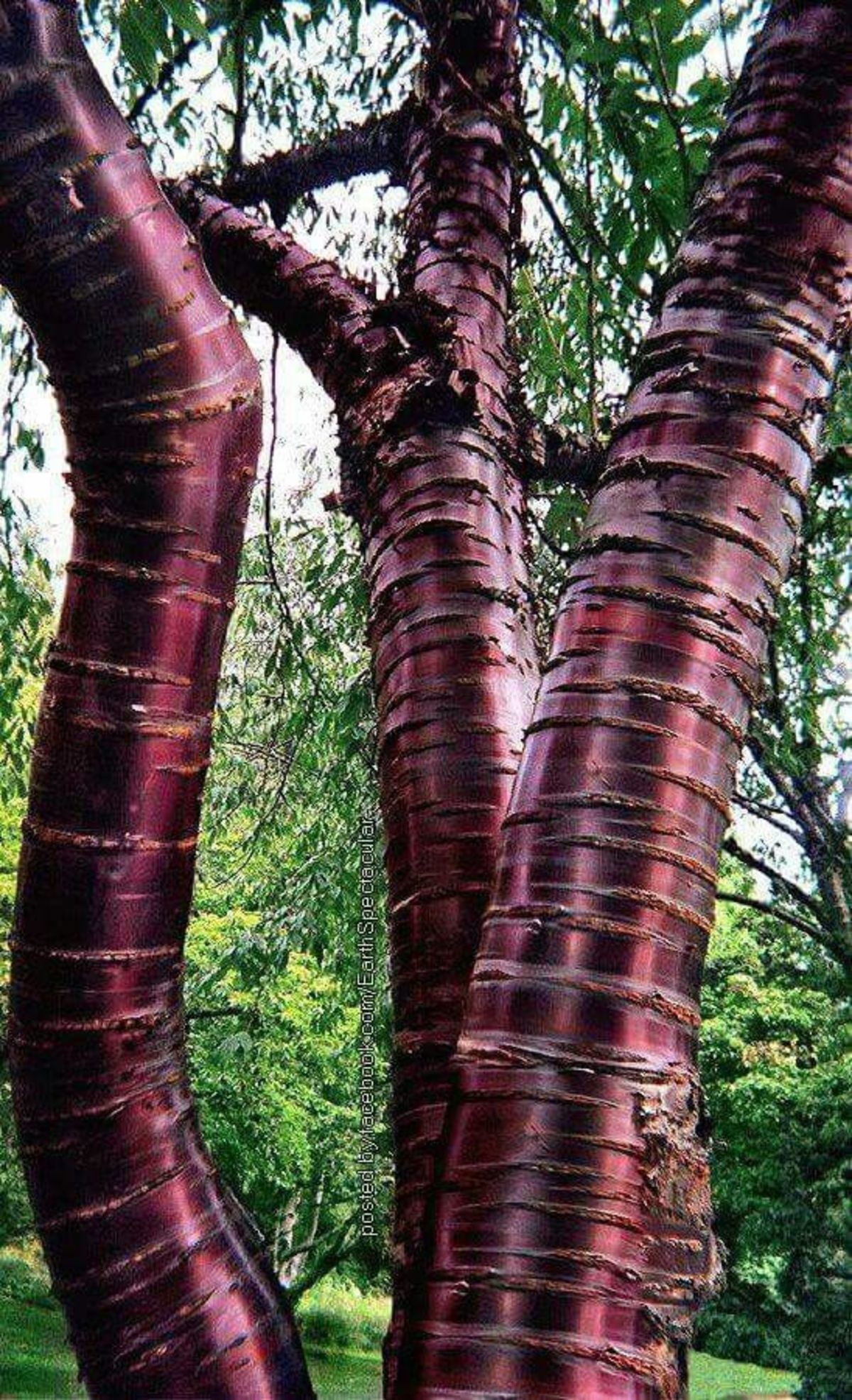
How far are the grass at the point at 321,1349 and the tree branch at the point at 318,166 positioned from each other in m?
13.2

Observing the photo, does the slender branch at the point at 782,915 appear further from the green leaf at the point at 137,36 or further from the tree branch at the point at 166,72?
the green leaf at the point at 137,36

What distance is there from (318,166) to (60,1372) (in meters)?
16.6

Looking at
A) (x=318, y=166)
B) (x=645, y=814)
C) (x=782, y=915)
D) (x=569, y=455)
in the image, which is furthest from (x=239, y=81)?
(x=782, y=915)

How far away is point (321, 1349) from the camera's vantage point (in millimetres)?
19609

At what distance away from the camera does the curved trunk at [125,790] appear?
3.83 feet

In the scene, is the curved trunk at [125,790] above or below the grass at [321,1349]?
below

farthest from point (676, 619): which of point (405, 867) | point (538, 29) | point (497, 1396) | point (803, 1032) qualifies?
point (803, 1032)

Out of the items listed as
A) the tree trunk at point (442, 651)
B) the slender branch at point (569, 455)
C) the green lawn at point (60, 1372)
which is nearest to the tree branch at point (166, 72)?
the tree trunk at point (442, 651)

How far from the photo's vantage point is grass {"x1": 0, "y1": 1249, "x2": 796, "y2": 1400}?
50.6ft

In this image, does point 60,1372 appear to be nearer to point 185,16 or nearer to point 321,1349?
point 321,1349

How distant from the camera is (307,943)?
6195mm

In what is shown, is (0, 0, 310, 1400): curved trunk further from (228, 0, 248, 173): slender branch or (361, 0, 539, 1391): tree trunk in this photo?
(228, 0, 248, 173): slender branch

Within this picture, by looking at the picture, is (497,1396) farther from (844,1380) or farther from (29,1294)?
(29,1294)

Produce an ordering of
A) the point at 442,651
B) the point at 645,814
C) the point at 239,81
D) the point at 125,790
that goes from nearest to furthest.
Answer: the point at 645,814
the point at 125,790
the point at 442,651
the point at 239,81
